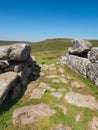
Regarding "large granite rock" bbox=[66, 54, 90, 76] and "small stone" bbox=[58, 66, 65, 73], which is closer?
"large granite rock" bbox=[66, 54, 90, 76]

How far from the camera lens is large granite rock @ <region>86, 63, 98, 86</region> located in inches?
472

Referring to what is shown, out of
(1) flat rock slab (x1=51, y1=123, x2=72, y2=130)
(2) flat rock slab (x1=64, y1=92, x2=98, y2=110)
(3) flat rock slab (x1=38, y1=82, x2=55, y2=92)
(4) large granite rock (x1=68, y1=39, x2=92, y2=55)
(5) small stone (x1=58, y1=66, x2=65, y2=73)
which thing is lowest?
(1) flat rock slab (x1=51, y1=123, x2=72, y2=130)

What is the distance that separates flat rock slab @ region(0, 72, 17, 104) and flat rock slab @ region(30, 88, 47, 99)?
1.50m

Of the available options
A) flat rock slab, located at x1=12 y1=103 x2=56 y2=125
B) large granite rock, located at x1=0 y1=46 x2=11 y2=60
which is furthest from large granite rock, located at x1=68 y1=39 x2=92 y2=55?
flat rock slab, located at x1=12 y1=103 x2=56 y2=125

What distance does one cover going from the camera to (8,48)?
1238 centimetres

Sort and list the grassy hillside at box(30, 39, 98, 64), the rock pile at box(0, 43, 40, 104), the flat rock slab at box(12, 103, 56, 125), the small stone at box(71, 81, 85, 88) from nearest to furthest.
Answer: the flat rock slab at box(12, 103, 56, 125) < the rock pile at box(0, 43, 40, 104) < the small stone at box(71, 81, 85, 88) < the grassy hillside at box(30, 39, 98, 64)

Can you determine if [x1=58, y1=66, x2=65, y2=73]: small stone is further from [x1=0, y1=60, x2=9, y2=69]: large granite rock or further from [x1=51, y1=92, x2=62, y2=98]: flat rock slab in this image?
[x1=0, y1=60, x2=9, y2=69]: large granite rock

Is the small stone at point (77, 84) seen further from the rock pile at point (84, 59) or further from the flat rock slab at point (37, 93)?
the flat rock slab at point (37, 93)

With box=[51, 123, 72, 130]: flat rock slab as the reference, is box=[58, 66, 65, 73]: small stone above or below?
above

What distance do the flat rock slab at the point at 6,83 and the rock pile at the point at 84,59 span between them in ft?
20.2

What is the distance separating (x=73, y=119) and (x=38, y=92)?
3.66 meters

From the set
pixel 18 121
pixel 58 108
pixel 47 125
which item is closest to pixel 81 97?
pixel 58 108

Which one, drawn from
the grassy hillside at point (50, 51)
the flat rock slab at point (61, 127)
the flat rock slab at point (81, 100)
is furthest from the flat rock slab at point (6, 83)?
the grassy hillside at point (50, 51)

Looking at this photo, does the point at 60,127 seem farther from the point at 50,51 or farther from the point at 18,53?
the point at 50,51
